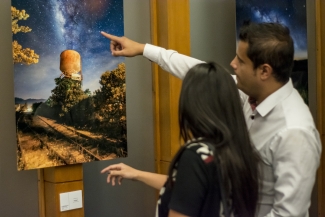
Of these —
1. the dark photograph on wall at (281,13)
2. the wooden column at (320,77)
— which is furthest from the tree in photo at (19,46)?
the wooden column at (320,77)

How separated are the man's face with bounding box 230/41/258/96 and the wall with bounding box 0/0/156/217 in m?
1.13

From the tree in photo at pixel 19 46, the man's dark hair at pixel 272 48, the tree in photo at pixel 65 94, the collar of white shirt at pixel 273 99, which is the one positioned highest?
the tree in photo at pixel 19 46

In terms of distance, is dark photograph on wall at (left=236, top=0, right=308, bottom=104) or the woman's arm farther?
dark photograph on wall at (left=236, top=0, right=308, bottom=104)

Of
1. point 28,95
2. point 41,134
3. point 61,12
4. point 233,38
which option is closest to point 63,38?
point 61,12

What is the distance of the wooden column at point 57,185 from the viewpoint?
5.99 ft

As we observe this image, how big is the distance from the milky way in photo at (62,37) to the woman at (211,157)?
921 mm

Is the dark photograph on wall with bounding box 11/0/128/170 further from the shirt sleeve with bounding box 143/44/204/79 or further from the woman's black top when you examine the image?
the woman's black top

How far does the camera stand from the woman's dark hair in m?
0.99

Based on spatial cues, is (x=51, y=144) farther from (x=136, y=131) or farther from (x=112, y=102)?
(x=136, y=131)

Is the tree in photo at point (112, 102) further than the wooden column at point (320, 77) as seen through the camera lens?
No

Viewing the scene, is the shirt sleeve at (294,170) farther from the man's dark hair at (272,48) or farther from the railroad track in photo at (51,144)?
the railroad track in photo at (51,144)

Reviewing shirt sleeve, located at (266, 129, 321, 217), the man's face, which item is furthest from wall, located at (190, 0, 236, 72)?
shirt sleeve, located at (266, 129, 321, 217)

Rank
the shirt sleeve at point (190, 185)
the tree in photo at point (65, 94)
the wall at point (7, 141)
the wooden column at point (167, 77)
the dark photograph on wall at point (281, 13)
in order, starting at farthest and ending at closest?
the dark photograph on wall at point (281, 13) → the wooden column at point (167, 77) → the wall at point (7, 141) → the tree in photo at point (65, 94) → the shirt sleeve at point (190, 185)

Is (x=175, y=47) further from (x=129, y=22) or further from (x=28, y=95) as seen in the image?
(x=28, y=95)
